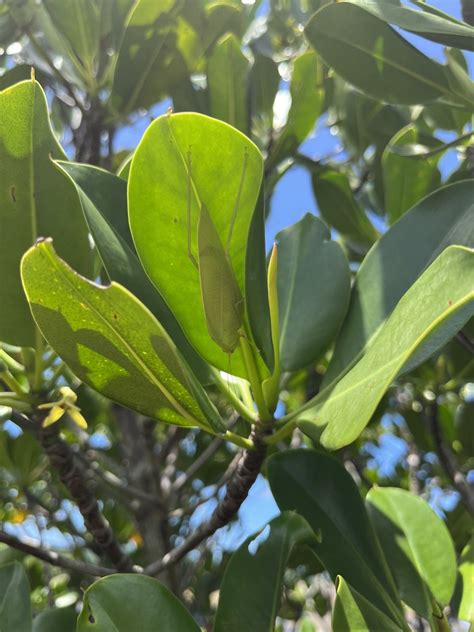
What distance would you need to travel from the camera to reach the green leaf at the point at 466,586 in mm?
788

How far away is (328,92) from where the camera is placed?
1.34m

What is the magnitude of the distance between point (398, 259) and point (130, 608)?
1.42 feet

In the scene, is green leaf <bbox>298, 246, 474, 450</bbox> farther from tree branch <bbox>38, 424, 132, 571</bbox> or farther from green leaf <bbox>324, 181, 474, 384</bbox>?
tree branch <bbox>38, 424, 132, 571</bbox>

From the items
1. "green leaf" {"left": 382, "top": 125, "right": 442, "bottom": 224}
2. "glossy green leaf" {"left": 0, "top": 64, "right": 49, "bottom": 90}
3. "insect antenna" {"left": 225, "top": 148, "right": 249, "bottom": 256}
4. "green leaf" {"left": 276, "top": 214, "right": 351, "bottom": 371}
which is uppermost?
"glossy green leaf" {"left": 0, "top": 64, "right": 49, "bottom": 90}

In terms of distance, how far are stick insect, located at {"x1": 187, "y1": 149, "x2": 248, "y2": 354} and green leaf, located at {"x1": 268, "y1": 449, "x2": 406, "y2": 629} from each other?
226 millimetres

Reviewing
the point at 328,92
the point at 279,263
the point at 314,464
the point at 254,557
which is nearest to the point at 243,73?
the point at 328,92

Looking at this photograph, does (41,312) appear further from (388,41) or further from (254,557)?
(388,41)

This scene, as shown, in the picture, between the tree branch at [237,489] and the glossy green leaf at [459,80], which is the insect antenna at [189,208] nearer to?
the tree branch at [237,489]

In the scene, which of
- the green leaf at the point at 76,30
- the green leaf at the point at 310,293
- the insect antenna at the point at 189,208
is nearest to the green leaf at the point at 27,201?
the insect antenna at the point at 189,208

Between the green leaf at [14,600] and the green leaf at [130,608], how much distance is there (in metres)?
0.12

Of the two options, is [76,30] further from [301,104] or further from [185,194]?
[185,194]

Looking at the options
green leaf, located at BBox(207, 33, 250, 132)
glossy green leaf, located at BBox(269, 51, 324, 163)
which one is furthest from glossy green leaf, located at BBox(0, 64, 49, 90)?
glossy green leaf, located at BBox(269, 51, 324, 163)

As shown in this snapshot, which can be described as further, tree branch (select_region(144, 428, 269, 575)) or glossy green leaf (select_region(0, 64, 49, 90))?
glossy green leaf (select_region(0, 64, 49, 90))

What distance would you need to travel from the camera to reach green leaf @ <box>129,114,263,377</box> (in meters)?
0.54
